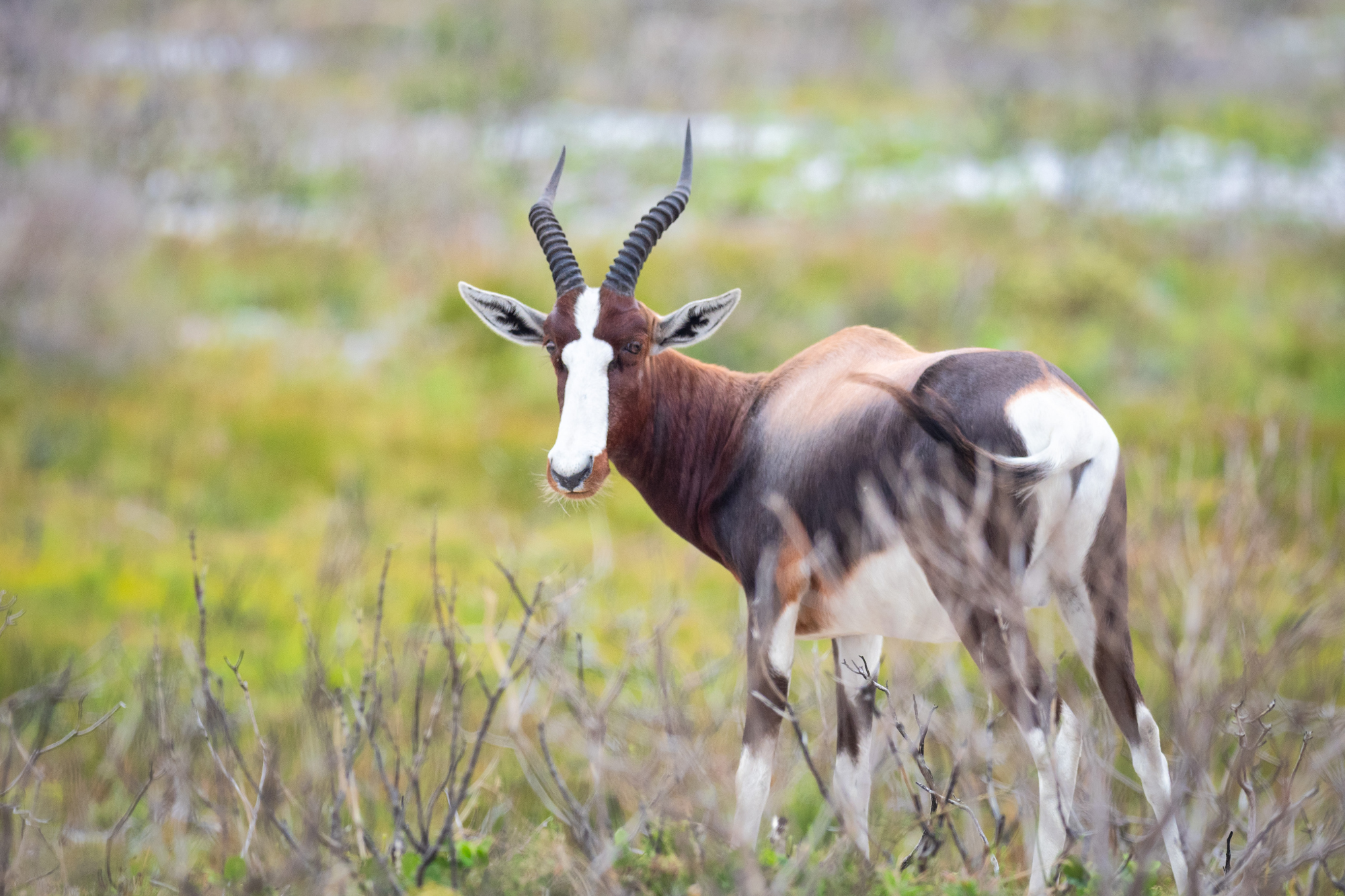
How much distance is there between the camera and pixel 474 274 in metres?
15.1

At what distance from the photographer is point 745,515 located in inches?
163

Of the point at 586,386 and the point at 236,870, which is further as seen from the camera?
the point at 236,870

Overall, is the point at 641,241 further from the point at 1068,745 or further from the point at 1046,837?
the point at 1046,837

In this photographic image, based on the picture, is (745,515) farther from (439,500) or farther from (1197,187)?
(1197,187)

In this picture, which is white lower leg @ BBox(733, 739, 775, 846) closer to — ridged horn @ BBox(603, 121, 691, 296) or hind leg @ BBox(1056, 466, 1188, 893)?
hind leg @ BBox(1056, 466, 1188, 893)

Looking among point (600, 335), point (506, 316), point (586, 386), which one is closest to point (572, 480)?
point (586, 386)

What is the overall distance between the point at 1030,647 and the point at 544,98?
67.6ft

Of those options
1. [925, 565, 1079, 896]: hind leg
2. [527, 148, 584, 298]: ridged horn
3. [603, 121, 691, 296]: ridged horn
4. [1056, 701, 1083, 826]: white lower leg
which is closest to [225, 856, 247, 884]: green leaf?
[527, 148, 584, 298]: ridged horn

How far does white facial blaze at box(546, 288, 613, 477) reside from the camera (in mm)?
3865

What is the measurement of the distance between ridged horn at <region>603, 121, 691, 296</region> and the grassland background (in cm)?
87

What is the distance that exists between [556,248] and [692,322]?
57cm

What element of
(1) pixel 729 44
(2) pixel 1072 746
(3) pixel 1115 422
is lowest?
(3) pixel 1115 422

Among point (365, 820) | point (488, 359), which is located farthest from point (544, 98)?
point (365, 820)

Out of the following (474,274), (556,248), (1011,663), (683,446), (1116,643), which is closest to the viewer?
(1011,663)
